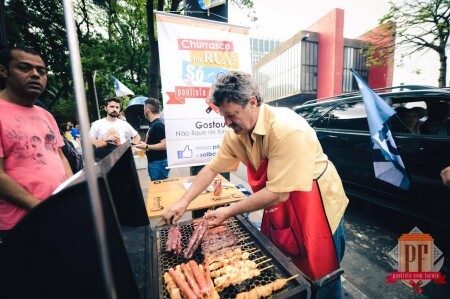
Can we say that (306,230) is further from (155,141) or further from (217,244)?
(155,141)

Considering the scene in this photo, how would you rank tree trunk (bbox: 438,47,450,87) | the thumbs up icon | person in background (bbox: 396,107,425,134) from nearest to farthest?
the thumbs up icon < person in background (bbox: 396,107,425,134) < tree trunk (bbox: 438,47,450,87)

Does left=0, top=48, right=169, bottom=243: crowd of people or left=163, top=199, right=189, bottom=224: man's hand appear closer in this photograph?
left=0, top=48, right=169, bottom=243: crowd of people

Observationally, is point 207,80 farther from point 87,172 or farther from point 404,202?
point 404,202

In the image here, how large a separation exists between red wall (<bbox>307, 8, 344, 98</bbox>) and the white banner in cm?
2462

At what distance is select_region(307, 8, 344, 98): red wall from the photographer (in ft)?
77.8

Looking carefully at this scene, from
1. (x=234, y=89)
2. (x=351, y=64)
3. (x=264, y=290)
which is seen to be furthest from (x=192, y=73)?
(x=351, y=64)

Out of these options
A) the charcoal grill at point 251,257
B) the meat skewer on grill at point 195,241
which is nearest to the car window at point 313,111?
the charcoal grill at point 251,257

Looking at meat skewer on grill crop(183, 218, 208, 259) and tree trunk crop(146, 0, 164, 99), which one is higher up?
tree trunk crop(146, 0, 164, 99)

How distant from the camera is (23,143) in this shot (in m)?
1.92

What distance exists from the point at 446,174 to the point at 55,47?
19467 millimetres

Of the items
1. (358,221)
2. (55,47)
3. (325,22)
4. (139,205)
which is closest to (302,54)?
(325,22)

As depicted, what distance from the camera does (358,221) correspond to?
4320 millimetres

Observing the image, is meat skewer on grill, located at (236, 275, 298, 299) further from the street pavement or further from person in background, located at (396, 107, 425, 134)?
person in background, located at (396, 107, 425, 134)

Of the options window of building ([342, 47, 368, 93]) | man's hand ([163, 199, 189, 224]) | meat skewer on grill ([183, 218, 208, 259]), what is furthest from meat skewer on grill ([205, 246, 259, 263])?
window of building ([342, 47, 368, 93])
